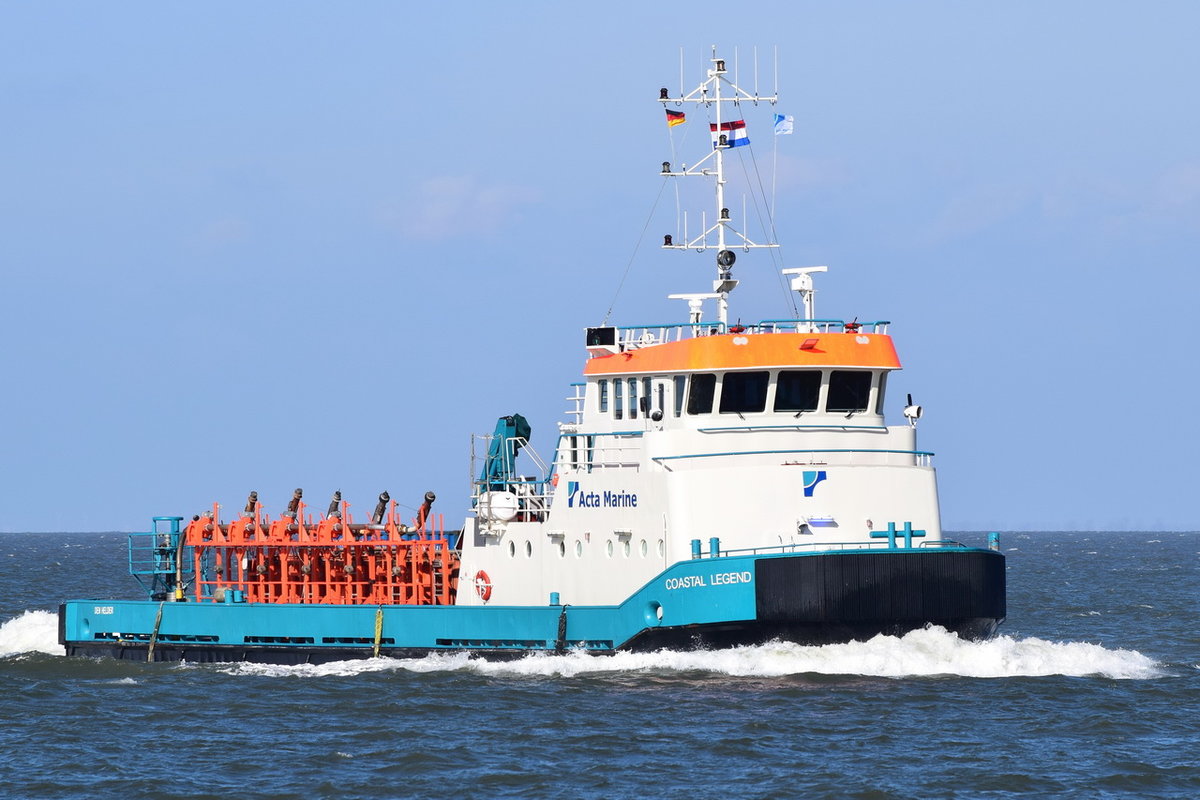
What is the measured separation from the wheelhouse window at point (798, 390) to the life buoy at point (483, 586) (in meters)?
5.83

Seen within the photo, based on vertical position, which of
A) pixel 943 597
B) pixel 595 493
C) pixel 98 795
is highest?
pixel 595 493

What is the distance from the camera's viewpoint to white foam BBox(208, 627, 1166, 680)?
23.9m

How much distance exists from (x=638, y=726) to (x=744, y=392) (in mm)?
5720

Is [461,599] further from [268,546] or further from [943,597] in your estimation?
[943,597]

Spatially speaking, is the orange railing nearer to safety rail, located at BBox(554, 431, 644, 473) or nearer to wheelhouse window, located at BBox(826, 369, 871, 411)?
safety rail, located at BBox(554, 431, 644, 473)

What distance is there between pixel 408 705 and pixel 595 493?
4.27 m

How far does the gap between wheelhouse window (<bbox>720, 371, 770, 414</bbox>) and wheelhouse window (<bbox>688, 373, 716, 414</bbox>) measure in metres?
0.18

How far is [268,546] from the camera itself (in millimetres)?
31250

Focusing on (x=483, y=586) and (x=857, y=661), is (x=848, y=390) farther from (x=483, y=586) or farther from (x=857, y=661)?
(x=483, y=586)

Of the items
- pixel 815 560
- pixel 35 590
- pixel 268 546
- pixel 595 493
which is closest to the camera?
pixel 815 560

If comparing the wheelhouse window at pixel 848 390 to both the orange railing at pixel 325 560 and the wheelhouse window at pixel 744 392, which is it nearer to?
the wheelhouse window at pixel 744 392


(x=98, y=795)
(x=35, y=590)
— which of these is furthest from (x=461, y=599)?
(x=35, y=590)

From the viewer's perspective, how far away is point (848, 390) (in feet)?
84.6

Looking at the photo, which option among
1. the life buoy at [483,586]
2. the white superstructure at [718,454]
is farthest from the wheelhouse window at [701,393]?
the life buoy at [483,586]
